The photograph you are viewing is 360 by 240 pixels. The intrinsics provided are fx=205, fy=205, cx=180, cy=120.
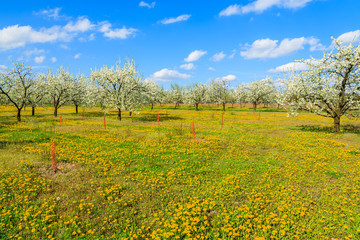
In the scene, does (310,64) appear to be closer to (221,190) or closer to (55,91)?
(221,190)

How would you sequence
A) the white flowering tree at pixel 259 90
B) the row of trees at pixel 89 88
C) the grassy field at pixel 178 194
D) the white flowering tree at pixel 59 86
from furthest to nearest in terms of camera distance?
the white flowering tree at pixel 259 90, the white flowering tree at pixel 59 86, the row of trees at pixel 89 88, the grassy field at pixel 178 194

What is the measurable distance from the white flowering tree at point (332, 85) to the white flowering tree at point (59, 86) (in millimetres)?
39817

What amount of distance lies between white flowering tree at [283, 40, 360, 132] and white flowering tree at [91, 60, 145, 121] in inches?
920

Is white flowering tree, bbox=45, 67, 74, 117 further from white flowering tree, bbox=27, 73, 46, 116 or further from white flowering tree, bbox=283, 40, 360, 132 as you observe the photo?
white flowering tree, bbox=283, 40, 360, 132

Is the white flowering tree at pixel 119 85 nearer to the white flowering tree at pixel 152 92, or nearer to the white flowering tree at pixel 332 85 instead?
→ the white flowering tree at pixel 152 92

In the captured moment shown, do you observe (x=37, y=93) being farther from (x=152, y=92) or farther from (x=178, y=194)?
(x=178, y=194)

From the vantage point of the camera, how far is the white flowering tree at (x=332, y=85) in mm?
21417

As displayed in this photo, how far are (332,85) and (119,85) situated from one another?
96.6ft

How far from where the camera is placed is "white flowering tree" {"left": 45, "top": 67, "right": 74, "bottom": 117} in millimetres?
39834

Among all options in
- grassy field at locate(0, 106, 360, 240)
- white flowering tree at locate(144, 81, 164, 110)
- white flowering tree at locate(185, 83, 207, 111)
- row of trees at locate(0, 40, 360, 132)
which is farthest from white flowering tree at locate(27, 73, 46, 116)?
white flowering tree at locate(185, 83, 207, 111)

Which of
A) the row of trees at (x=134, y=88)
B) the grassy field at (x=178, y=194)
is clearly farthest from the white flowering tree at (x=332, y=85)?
the grassy field at (x=178, y=194)

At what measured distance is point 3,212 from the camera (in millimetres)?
6879

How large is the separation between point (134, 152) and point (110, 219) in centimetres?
761

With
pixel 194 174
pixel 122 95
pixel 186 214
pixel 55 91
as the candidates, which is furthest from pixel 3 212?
pixel 55 91
